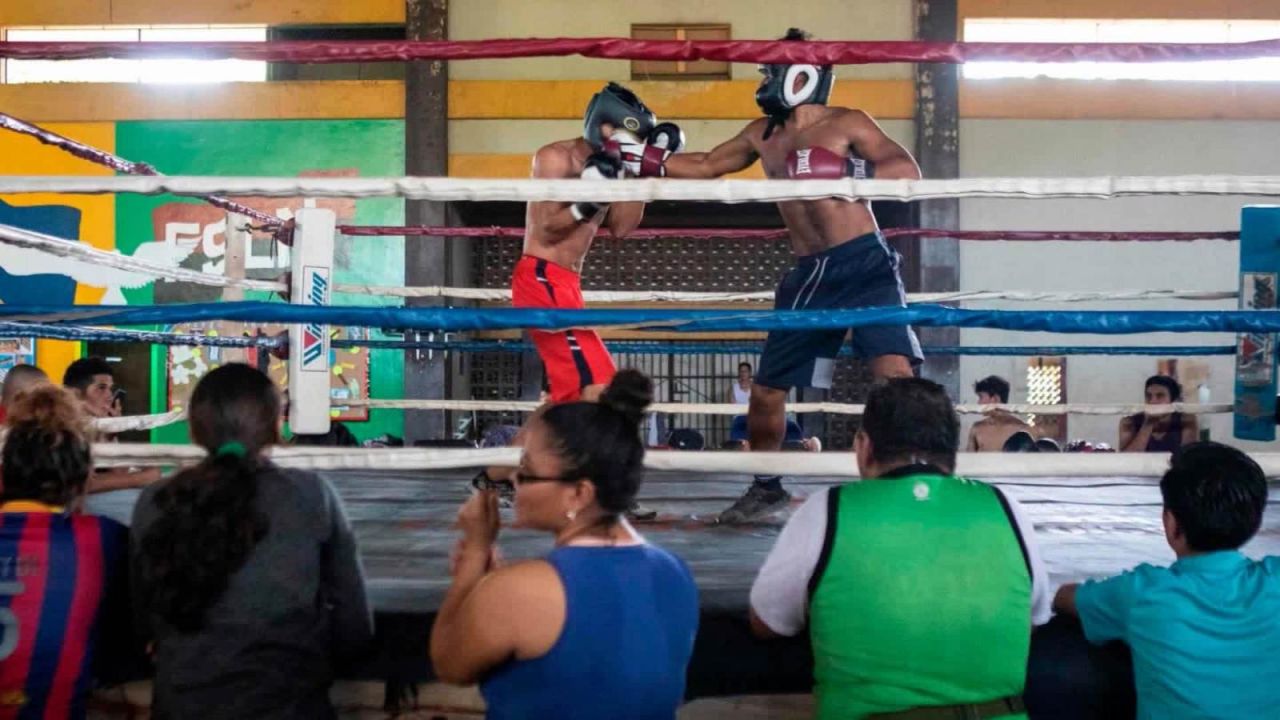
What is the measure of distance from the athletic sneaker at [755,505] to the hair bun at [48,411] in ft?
4.96

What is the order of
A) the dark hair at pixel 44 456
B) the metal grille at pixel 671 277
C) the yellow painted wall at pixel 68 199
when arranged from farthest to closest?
1. the metal grille at pixel 671 277
2. the yellow painted wall at pixel 68 199
3. the dark hair at pixel 44 456

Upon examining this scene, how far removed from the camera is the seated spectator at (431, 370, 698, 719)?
3.44ft

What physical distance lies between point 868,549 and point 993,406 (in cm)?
247

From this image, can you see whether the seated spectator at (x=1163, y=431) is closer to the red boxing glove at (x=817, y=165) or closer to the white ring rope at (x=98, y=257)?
the red boxing glove at (x=817, y=165)

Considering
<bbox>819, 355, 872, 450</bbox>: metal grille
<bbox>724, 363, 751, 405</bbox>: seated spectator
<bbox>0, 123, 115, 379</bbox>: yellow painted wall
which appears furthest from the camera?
<bbox>819, 355, 872, 450</bbox>: metal grille

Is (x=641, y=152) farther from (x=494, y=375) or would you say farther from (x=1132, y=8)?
(x=1132, y=8)

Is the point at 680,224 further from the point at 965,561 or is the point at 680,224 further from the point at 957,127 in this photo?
the point at 965,561

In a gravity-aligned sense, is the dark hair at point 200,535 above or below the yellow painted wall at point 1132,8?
below

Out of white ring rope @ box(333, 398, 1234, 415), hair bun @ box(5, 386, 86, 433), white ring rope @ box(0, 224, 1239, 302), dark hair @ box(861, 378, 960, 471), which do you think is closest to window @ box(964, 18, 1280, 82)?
white ring rope @ box(0, 224, 1239, 302)

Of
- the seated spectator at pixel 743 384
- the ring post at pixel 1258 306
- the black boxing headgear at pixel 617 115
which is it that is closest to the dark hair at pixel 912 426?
the black boxing headgear at pixel 617 115

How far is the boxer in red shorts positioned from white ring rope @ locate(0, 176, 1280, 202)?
0.58 m

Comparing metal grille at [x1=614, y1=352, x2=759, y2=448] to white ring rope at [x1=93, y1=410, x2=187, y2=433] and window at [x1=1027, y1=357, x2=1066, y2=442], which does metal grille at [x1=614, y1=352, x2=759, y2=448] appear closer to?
window at [x1=1027, y1=357, x2=1066, y2=442]

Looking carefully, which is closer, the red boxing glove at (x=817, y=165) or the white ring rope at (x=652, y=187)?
the white ring rope at (x=652, y=187)

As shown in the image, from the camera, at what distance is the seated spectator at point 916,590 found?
1.19m
